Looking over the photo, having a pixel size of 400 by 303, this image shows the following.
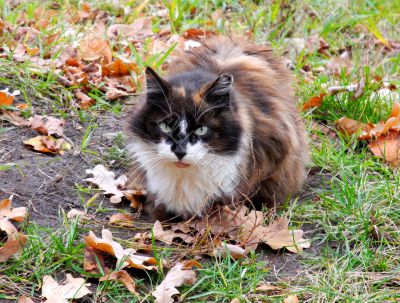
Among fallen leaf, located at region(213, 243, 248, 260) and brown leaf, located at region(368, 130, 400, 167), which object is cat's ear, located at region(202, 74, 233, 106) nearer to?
fallen leaf, located at region(213, 243, 248, 260)

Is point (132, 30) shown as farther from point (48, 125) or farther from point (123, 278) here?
point (123, 278)

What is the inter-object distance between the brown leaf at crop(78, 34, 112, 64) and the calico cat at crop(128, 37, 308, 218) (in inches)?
52.5

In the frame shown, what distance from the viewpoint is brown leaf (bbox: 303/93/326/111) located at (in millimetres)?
4750

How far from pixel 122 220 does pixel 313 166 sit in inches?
53.3

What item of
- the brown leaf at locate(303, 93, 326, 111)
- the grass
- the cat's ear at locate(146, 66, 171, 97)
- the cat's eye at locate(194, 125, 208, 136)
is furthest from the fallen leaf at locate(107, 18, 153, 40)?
the cat's eye at locate(194, 125, 208, 136)

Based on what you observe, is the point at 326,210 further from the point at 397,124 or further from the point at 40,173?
the point at 40,173

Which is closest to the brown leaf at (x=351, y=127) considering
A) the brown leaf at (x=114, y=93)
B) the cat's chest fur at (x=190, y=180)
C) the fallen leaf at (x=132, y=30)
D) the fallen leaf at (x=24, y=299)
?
the cat's chest fur at (x=190, y=180)

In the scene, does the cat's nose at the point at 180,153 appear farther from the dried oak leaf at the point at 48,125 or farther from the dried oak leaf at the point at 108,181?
the dried oak leaf at the point at 48,125

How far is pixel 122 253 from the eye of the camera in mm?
3084

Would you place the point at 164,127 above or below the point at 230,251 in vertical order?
above

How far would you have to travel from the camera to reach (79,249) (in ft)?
10.2

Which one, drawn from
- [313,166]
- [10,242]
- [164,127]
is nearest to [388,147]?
[313,166]

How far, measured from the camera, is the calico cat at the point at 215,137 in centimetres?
328

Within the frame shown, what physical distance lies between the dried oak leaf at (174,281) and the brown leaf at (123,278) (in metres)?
0.10
